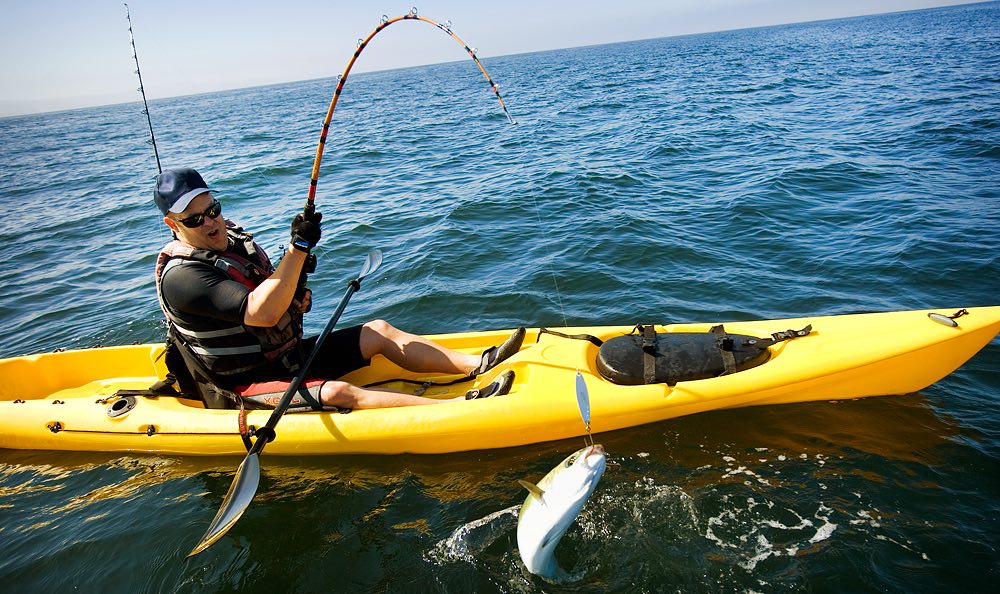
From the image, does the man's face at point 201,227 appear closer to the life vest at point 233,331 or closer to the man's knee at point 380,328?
the life vest at point 233,331

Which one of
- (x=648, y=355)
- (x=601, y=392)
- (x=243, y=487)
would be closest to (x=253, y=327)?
(x=243, y=487)

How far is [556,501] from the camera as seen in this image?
2387mm

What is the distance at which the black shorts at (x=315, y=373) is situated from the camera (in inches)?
153

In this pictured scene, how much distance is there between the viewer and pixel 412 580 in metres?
3.05

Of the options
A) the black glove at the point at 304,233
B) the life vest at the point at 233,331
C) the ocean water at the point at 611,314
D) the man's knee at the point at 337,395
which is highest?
the black glove at the point at 304,233

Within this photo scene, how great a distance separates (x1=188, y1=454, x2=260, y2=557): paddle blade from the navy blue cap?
143 cm

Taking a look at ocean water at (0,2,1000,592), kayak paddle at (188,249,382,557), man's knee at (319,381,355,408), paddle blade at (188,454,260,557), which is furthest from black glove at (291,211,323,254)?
ocean water at (0,2,1000,592)

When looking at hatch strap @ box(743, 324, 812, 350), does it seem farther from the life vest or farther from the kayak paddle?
the life vest

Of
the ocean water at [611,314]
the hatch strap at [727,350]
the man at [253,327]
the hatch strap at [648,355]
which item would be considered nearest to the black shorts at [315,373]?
the man at [253,327]

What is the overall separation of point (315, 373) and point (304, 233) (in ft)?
4.33

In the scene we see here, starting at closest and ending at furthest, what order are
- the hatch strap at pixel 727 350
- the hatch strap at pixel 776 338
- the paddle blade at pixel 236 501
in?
the paddle blade at pixel 236 501 < the hatch strap at pixel 727 350 < the hatch strap at pixel 776 338

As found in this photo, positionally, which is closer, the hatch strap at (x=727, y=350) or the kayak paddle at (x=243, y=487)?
the kayak paddle at (x=243, y=487)

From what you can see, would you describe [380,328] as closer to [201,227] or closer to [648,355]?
[201,227]

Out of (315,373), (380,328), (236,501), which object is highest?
(380,328)
